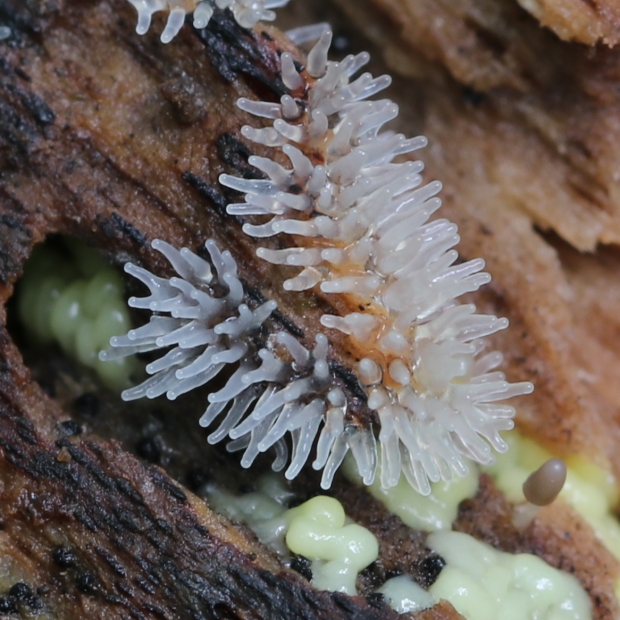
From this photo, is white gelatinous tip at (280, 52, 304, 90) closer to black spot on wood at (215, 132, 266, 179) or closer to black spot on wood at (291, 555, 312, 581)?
black spot on wood at (215, 132, 266, 179)

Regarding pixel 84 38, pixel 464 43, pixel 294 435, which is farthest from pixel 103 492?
pixel 464 43

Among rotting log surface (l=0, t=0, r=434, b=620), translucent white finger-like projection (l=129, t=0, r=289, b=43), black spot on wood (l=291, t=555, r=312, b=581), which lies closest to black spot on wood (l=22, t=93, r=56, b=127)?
rotting log surface (l=0, t=0, r=434, b=620)

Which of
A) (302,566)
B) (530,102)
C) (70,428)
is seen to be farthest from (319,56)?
(302,566)

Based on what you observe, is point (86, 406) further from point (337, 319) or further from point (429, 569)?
point (429, 569)

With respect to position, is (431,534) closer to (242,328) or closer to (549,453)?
(549,453)

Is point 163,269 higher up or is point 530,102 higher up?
point 530,102

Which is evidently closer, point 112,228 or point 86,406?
point 112,228
